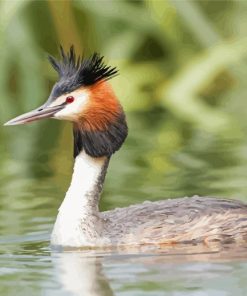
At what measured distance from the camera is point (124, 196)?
539 inches

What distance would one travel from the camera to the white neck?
1145 centimetres

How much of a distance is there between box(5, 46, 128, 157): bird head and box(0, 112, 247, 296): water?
36.6 inches

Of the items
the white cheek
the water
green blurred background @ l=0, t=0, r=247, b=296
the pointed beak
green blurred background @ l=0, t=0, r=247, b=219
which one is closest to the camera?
the water

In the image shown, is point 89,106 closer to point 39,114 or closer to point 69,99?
point 69,99

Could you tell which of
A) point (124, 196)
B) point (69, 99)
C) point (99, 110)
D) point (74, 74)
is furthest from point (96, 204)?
point (124, 196)

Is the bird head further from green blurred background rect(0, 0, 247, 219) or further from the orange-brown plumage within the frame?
green blurred background rect(0, 0, 247, 219)

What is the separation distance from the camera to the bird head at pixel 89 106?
11.6m

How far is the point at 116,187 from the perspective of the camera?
46.9ft

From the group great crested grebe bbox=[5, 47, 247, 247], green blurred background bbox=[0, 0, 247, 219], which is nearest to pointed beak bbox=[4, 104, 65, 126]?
great crested grebe bbox=[5, 47, 247, 247]

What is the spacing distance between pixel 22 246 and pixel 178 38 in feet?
30.3

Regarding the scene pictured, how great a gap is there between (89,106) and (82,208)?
0.82 metres

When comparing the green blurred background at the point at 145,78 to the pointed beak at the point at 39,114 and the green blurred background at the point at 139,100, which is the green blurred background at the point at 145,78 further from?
the pointed beak at the point at 39,114

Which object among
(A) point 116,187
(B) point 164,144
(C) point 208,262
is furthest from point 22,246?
(B) point 164,144

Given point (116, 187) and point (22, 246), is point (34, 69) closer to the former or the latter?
point (116, 187)
